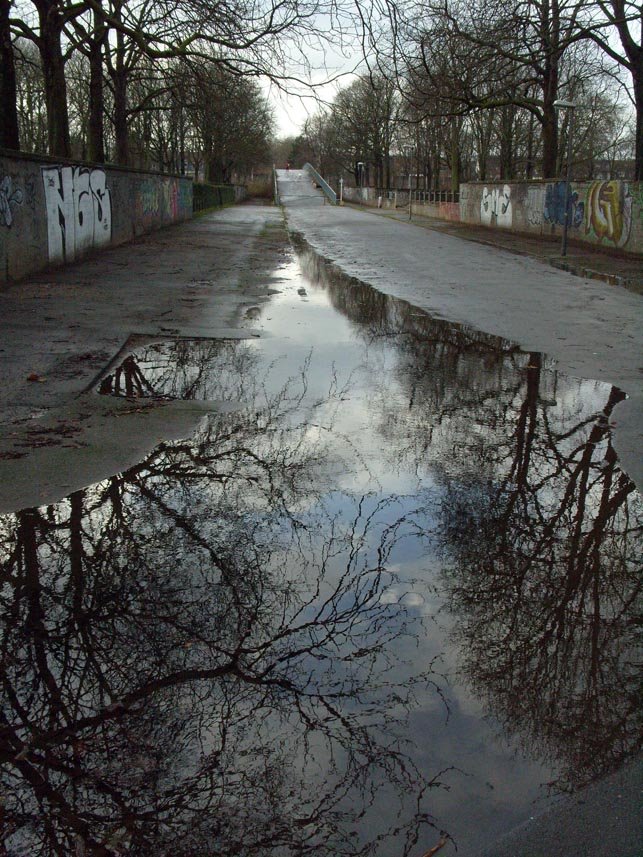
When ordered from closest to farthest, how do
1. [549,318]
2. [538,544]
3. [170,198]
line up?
[538,544] → [549,318] → [170,198]

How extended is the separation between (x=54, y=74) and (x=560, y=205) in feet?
53.3

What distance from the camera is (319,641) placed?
3.35m

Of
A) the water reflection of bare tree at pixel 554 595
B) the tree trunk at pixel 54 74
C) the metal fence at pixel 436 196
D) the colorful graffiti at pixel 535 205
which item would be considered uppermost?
the tree trunk at pixel 54 74

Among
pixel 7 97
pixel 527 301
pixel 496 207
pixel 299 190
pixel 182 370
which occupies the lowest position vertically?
pixel 182 370

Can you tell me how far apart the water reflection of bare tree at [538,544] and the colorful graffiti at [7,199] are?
7.78m

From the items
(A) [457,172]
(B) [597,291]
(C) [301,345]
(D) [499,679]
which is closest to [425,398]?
(C) [301,345]

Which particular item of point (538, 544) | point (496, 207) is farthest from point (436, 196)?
point (538, 544)

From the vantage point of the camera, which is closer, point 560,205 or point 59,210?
point 59,210

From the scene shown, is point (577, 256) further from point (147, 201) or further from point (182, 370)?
point (182, 370)

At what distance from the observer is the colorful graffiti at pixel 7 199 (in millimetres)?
12898

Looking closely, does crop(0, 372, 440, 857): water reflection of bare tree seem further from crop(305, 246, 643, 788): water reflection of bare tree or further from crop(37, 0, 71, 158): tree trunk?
crop(37, 0, 71, 158): tree trunk

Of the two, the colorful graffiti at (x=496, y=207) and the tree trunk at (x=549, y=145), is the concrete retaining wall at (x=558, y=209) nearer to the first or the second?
the colorful graffiti at (x=496, y=207)

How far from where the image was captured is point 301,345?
31.4 feet

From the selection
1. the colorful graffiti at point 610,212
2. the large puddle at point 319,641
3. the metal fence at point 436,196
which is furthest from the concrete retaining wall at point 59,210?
the metal fence at point 436,196
